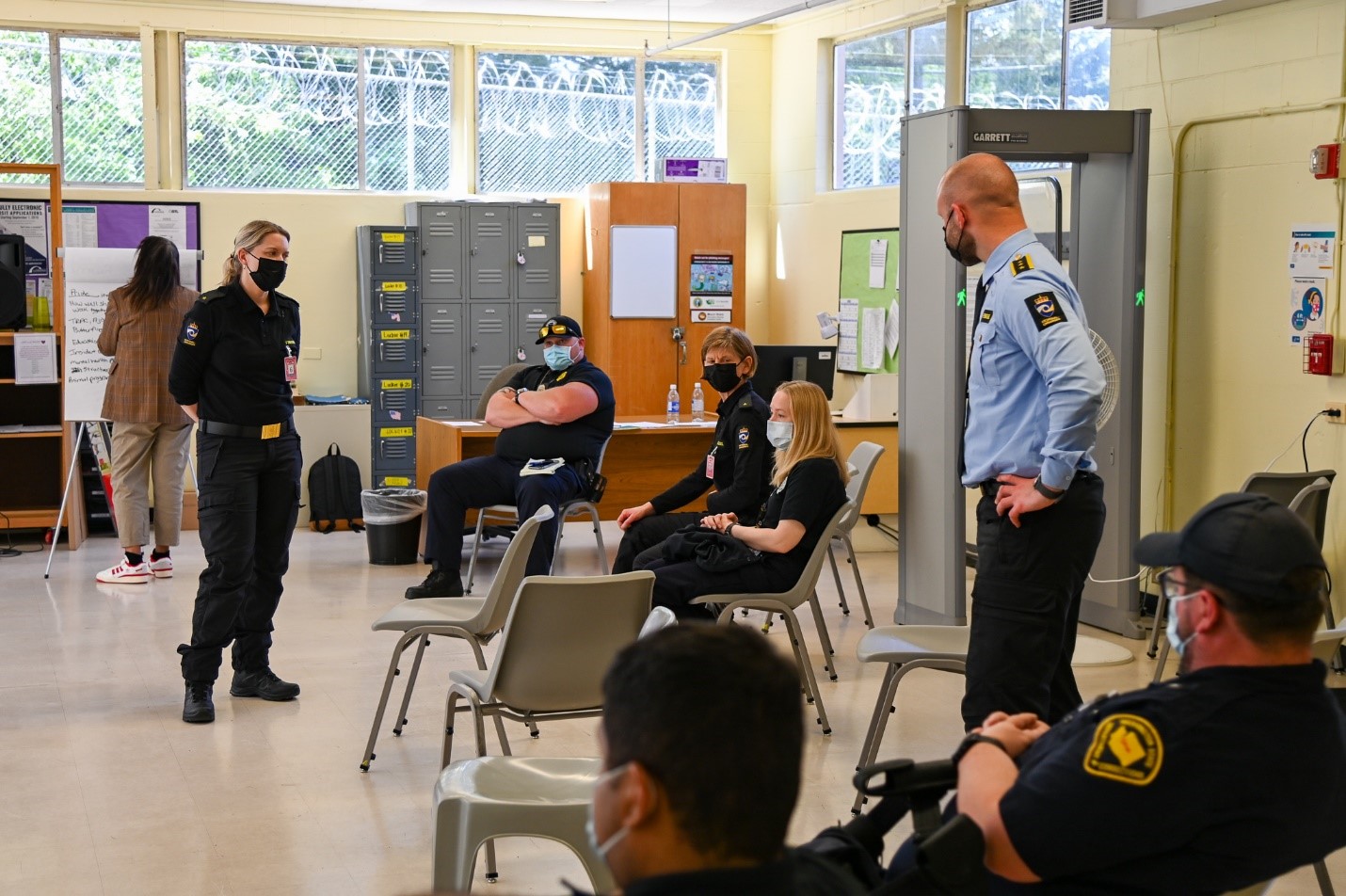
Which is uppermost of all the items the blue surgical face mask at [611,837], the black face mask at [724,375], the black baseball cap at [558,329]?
the black baseball cap at [558,329]

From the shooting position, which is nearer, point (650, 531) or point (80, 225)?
point (650, 531)

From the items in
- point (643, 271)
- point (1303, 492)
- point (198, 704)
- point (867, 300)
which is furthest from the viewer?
point (643, 271)

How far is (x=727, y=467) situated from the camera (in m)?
5.57

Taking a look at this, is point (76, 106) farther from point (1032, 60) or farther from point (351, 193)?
point (1032, 60)

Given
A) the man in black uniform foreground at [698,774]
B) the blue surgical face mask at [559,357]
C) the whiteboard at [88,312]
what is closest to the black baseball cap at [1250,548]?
the man in black uniform foreground at [698,774]

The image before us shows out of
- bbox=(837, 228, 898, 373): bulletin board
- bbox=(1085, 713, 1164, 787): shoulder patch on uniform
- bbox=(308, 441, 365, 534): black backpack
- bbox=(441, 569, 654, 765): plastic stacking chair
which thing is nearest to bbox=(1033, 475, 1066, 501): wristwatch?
bbox=(441, 569, 654, 765): plastic stacking chair

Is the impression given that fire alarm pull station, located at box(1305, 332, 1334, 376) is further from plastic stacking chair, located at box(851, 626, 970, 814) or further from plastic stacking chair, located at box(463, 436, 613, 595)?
plastic stacking chair, located at box(463, 436, 613, 595)

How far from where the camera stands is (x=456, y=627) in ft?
13.0

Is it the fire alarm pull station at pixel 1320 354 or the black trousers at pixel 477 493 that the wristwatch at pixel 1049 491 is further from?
the black trousers at pixel 477 493

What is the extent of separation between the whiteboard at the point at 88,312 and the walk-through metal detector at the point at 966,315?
375cm

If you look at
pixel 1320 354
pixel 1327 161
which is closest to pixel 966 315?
pixel 1320 354

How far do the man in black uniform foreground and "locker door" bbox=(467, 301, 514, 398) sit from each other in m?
8.34

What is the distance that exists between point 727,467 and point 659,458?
7.02 ft

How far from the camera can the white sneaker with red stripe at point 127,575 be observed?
6883 mm
